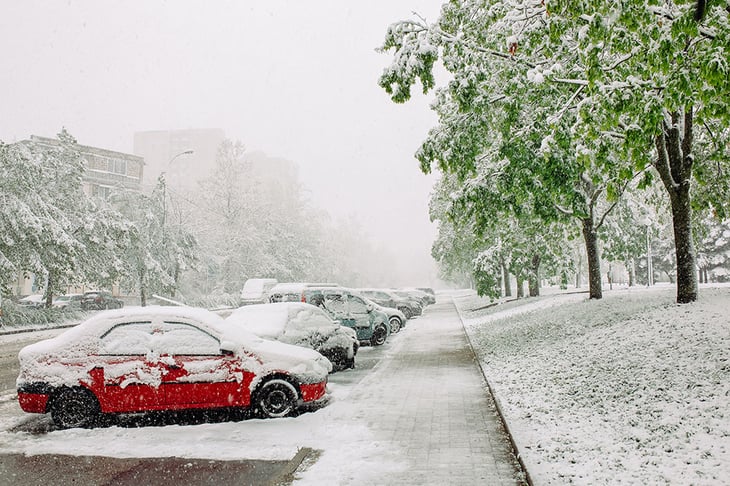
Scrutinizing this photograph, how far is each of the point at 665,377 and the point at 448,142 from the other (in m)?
6.78

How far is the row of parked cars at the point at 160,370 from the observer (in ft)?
23.5

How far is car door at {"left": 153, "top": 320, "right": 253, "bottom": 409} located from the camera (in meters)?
7.38

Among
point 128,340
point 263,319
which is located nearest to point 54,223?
point 263,319

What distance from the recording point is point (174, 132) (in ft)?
568

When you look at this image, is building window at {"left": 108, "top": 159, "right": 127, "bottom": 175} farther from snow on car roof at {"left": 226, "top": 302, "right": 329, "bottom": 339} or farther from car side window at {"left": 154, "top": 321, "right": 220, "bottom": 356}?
car side window at {"left": 154, "top": 321, "right": 220, "bottom": 356}

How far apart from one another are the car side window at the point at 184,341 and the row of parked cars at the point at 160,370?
0.01 metres

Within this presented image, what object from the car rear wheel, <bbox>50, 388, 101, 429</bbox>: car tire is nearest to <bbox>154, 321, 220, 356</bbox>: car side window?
<bbox>50, 388, 101, 429</bbox>: car tire

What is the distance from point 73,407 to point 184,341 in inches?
63.0

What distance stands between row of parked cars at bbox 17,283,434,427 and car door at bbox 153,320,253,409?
0.04 feet

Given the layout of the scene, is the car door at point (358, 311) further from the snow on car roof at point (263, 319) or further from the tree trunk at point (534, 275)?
the tree trunk at point (534, 275)

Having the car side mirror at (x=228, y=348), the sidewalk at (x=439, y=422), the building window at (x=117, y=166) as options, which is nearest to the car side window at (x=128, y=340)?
the car side mirror at (x=228, y=348)

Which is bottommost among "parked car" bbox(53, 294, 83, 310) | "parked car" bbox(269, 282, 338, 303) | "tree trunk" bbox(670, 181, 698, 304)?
"parked car" bbox(53, 294, 83, 310)

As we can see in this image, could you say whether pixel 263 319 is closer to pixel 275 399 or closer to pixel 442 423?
pixel 275 399

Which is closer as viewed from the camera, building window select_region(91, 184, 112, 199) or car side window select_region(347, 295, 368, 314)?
car side window select_region(347, 295, 368, 314)
